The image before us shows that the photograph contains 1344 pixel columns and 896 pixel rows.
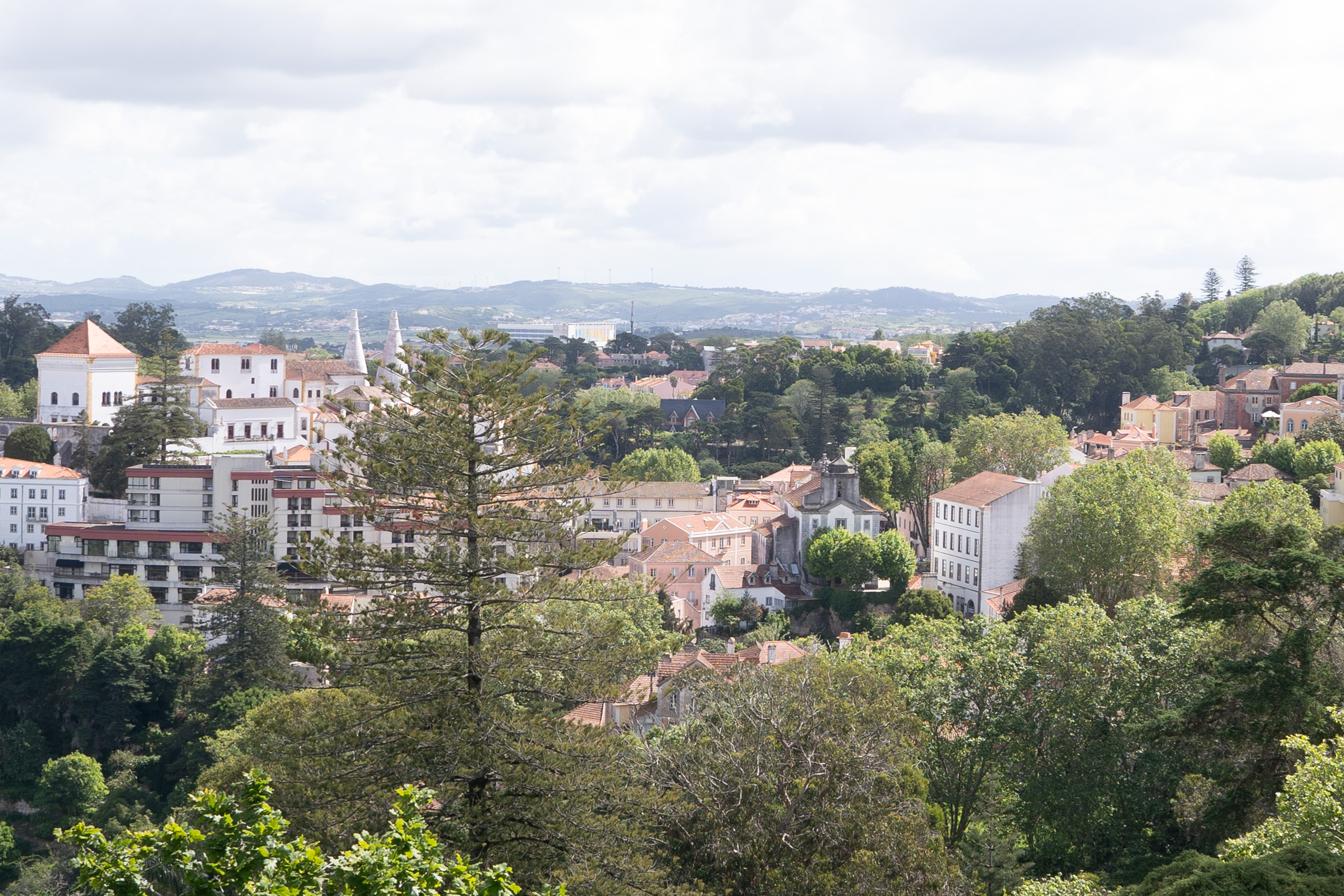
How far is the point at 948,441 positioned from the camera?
77312 mm

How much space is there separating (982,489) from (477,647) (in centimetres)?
3735

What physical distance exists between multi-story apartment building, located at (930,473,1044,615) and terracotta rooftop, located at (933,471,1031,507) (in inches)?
1.3

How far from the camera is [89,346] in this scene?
70.4 metres

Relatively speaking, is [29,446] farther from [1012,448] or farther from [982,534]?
[1012,448]

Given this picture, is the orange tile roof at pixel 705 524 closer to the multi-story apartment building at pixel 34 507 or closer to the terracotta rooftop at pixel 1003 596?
the terracotta rooftop at pixel 1003 596

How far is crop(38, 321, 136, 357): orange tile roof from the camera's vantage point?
7012 cm

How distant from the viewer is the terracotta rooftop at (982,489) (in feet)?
168

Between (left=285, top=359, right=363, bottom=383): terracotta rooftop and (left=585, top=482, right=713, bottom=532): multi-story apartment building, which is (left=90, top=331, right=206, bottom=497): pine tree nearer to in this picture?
A: (left=285, top=359, right=363, bottom=383): terracotta rooftop

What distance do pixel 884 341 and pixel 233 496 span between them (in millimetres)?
118103

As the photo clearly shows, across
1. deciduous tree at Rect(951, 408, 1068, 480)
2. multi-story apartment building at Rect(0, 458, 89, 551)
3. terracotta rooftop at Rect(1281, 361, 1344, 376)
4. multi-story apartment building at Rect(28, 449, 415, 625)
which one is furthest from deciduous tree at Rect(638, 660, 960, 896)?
terracotta rooftop at Rect(1281, 361, 1344, 376)

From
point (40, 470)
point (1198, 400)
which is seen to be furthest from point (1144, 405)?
point (40, 470)

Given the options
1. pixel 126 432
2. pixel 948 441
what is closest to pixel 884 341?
pixel 948 441

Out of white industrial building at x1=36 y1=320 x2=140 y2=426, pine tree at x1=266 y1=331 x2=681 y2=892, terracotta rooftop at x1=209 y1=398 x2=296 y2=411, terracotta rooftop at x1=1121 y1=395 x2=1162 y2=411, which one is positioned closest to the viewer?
pine tree at x1=266 y1=331 x2=681 y2=892

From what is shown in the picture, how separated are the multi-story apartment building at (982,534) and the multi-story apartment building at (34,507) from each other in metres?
35.4
